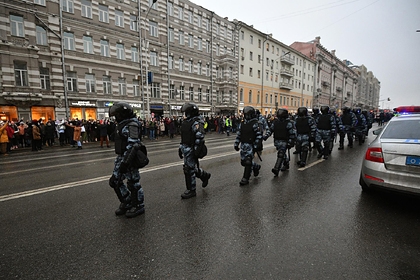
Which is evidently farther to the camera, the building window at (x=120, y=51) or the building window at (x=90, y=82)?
the building window at (x=120, y=51)

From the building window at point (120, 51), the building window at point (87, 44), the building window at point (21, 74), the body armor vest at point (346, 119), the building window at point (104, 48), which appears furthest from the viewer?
the building window at point (120, 51)

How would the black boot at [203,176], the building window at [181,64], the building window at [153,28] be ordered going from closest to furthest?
1. the black boot at [203,176]
2. the building window at [153,28]
3. the building window at [181,64]

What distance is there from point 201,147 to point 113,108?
174 centimetres

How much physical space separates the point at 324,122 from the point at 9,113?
22.1 metres

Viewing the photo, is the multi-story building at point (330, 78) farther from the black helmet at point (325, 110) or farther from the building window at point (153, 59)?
the black helmet at point (325, 110)

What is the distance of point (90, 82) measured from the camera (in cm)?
2217

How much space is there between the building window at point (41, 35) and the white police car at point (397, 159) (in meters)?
24.4

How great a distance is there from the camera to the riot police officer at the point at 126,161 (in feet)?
12.1

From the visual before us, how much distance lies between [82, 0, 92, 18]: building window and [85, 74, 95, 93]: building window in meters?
5.56

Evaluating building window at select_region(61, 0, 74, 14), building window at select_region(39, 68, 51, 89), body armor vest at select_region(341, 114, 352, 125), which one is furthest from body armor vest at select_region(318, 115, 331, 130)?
building window at select_region(61, 0, 74, 14)

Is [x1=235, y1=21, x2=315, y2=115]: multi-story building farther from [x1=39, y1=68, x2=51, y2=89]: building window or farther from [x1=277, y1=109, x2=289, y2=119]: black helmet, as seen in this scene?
[x1=277, y1=109, x2=289, y2=119]: black helmet

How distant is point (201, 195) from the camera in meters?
4.76

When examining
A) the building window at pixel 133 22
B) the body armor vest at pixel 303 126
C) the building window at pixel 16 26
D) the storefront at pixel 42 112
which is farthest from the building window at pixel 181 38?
the body armor vest at pixel 303 126

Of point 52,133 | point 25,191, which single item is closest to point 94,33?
point 52,133
